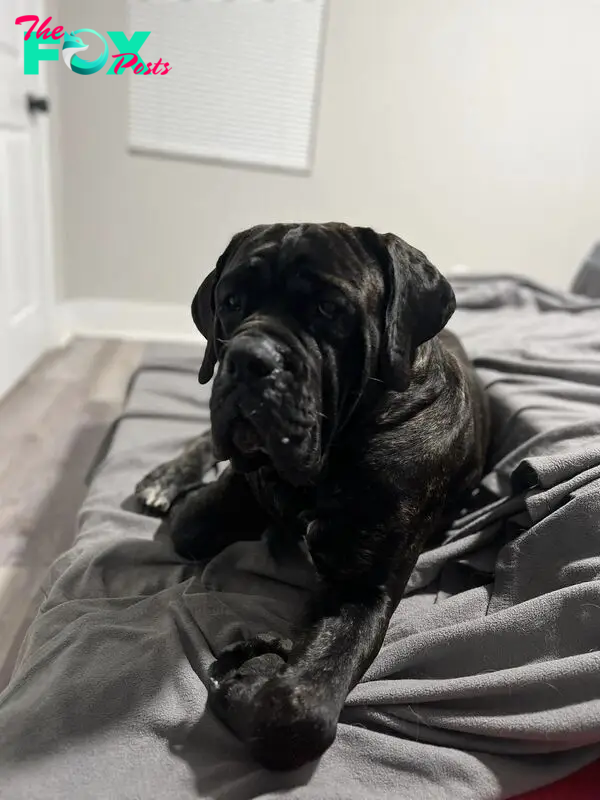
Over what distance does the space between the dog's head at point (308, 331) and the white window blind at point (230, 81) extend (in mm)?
2681

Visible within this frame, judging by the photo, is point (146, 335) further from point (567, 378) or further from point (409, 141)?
point (567, 378)

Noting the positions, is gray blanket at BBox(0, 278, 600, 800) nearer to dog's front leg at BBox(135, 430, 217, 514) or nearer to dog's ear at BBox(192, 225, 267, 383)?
A: dog's front leg at BBox(135, 430, 217, 514)

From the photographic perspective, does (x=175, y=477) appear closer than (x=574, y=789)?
No

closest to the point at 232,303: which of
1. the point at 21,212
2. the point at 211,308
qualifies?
the point at 211,308

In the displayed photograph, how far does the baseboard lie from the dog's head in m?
2.82

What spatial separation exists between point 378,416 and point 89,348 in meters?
2.87

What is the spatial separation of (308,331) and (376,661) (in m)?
0.59

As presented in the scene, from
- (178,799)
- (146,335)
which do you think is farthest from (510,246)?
(178,799)

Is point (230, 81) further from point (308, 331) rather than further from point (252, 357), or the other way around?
point (252, 357)

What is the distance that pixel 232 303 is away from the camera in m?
1.25

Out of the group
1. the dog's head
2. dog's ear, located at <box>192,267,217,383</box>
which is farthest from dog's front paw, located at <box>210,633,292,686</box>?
dog's ear, located at <box>192,267,217,383</box>

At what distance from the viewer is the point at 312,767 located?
3.20 ft

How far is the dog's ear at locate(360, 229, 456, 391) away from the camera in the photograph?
3.96 ft

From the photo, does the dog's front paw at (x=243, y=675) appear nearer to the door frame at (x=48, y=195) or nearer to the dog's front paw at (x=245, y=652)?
the dog's front paw at (x=245, y=652)
